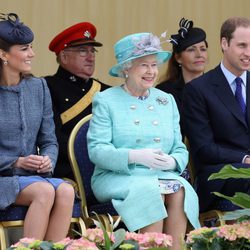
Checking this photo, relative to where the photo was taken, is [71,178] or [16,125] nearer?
[16,125]

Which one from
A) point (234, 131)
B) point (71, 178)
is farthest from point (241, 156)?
point (71, 178)

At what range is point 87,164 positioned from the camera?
468 cm

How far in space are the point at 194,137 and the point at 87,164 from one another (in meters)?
0.57

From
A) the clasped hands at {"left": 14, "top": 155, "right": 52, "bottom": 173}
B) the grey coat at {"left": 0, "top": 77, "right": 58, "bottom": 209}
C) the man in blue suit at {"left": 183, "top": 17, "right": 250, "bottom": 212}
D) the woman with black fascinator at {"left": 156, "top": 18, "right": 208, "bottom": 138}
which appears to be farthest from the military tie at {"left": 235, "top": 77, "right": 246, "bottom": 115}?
the clasped hands at {"left": 14, "top": 155, "right": 52, "bottom": 173}

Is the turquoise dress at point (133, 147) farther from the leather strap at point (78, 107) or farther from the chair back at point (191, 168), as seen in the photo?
the leather strap at point (78, 107)

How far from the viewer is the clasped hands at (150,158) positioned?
172 inches

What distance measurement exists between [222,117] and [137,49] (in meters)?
0.60

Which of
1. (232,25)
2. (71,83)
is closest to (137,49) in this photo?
(232,25)

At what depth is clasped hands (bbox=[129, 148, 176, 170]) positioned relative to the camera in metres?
4.37

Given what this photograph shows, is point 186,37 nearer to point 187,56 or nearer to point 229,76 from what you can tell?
point 187,56

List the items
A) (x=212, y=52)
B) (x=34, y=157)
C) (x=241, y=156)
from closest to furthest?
(x=34, y=157), (x=241, y=156), (x=212, y=52)

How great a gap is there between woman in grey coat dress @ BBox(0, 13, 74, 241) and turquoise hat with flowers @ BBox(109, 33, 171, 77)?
422 mm

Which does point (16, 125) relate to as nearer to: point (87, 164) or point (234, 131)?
point (87, 164)

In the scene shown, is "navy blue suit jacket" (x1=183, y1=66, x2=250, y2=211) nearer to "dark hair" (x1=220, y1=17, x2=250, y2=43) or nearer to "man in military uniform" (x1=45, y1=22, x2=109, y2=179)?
"dark hair" (x1=220, y1=17, x2=250, y2=43)
